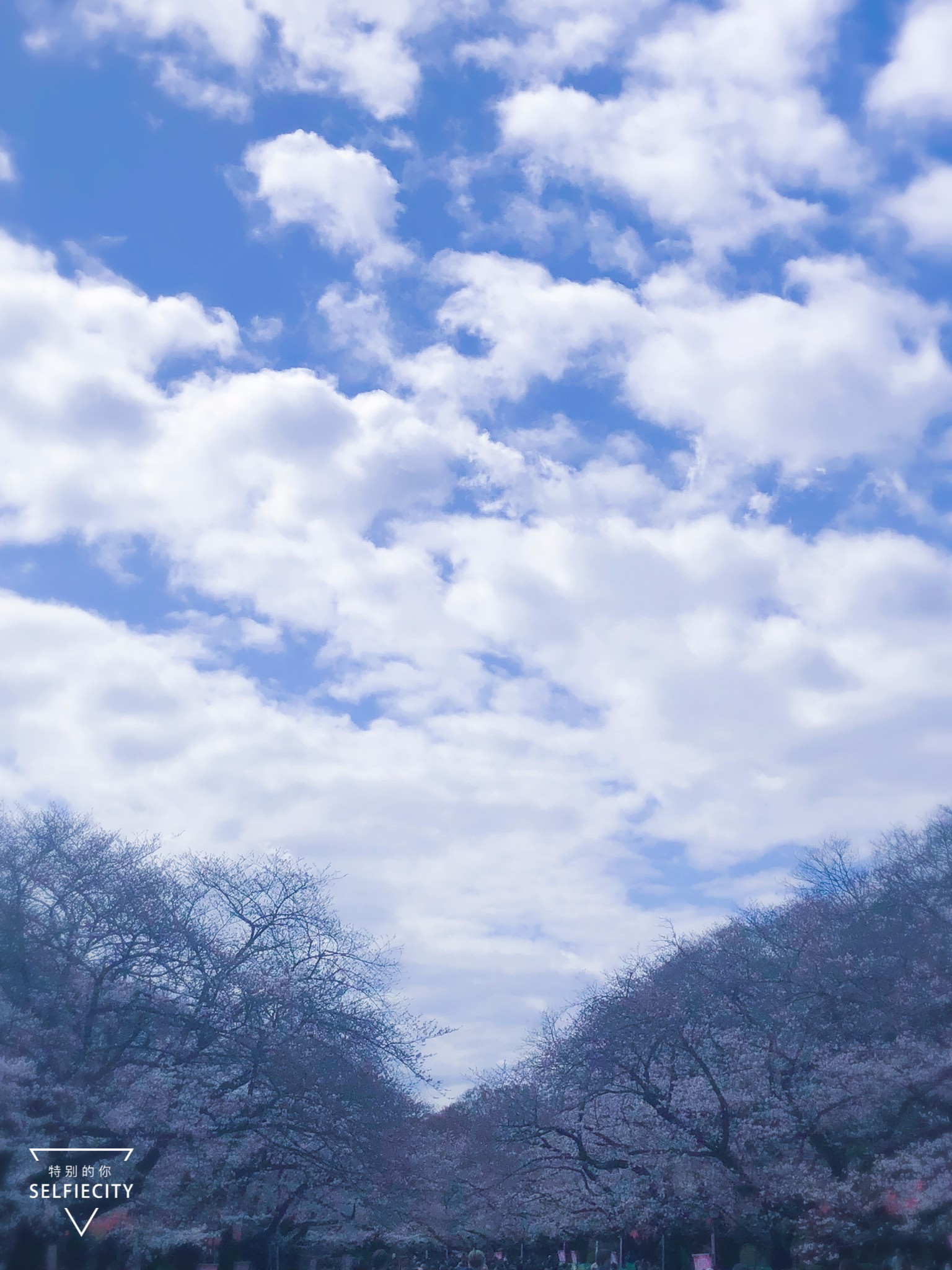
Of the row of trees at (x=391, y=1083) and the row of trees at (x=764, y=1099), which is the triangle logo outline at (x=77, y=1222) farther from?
the row of trees at (x=764, y=1099)

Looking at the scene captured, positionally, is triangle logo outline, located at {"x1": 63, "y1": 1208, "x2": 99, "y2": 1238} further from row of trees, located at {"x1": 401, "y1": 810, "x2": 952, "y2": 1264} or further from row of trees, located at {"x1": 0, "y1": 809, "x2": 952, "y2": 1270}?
row of trees, located at {"x1": 401, "y1": 810, "x2": 952, "y2": 1264}

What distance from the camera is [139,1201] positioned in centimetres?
2503

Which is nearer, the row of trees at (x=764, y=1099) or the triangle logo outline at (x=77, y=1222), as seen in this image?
the triangle logo outline at (x=77, y=1222)

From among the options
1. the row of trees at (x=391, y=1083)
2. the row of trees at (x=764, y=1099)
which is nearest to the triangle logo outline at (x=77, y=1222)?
the row of trees at (x=391, y=1083)

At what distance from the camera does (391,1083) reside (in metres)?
29.6

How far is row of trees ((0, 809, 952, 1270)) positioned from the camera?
25.7m

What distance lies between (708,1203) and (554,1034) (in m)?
9.20

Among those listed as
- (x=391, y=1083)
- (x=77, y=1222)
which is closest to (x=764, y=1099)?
(x=391, y=1083)

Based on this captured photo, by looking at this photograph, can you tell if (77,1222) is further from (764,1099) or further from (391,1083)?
(764,1099)

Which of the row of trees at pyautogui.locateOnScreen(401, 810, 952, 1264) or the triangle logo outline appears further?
the row of trees at pyautogui.locateOnScreen(401, 810, 952, 1264)

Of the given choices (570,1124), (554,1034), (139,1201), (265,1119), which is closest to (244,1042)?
(265,1119)

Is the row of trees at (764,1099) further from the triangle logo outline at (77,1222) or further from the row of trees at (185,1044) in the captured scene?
the triangle logo outline at (77,1222)

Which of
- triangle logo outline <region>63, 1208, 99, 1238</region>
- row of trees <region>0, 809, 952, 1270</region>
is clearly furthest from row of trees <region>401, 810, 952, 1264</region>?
triangle logo outline <region>63, 1208, 99, 1238</region>

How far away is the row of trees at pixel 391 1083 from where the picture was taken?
25.7 metres
